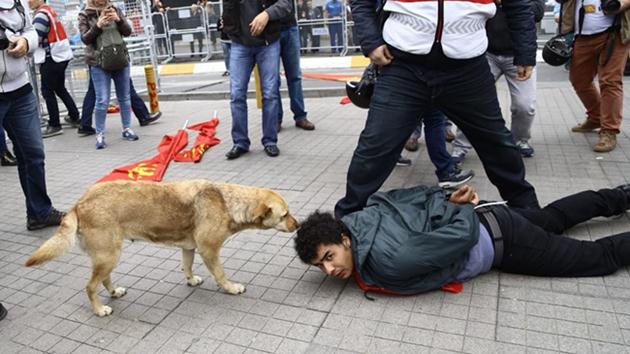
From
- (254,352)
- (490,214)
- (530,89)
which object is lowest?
(254,352)

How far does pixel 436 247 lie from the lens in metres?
2.84

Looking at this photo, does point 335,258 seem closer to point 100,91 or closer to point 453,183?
point 453,183

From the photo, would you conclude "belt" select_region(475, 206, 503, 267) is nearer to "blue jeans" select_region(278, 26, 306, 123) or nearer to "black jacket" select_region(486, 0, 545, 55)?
"black jacket" select_region(486, 0, 545, 55)

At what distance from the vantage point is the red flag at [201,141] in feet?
20.3

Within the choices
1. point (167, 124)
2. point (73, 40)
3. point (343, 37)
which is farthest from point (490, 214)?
point (343, 37)

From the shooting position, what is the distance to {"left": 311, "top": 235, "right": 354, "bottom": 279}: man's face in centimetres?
296

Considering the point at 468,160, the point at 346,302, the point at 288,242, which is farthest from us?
the point at 468,160

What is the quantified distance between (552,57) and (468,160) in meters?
1.44

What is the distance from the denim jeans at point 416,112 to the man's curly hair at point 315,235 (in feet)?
1.77

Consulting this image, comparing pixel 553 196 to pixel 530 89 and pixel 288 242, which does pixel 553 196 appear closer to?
pixel 530 89

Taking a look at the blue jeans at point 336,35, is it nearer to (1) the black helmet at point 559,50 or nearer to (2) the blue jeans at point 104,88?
(2) the blue jeans at point 104,88

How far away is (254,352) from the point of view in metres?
2.66

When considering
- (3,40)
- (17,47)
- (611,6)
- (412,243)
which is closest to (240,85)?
(17,47)

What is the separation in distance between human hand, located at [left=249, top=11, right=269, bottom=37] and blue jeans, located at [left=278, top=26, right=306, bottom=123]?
3.36ft
